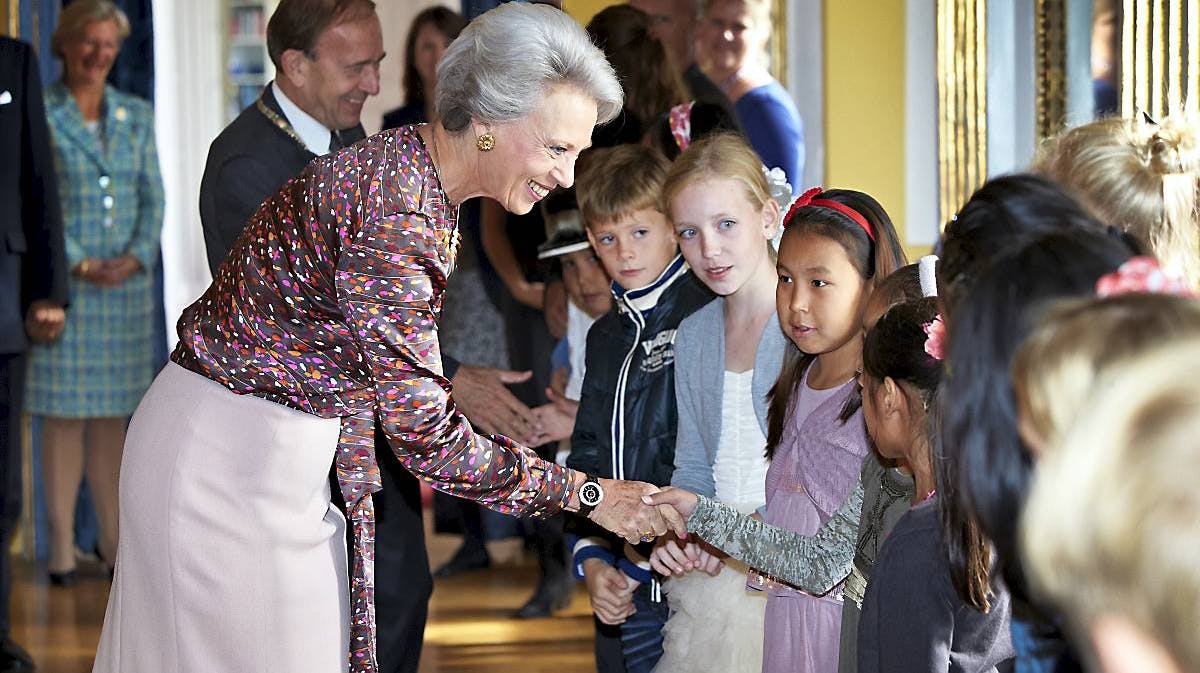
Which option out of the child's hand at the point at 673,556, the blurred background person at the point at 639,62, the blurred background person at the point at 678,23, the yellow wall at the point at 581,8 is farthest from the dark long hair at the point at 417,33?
the child's hand at the point at 673,556

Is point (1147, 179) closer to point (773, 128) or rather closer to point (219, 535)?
point (219, 535)

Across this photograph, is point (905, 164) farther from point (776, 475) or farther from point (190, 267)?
point (190, 267)

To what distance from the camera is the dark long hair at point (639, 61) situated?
11.9 ft

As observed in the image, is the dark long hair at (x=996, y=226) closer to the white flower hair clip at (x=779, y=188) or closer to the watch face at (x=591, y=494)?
the watch face at (x=591, y=494)

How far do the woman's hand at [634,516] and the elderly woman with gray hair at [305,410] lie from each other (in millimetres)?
136

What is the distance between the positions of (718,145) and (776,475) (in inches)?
26.3

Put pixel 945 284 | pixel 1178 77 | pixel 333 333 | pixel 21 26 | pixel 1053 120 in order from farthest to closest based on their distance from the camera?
pixel 21 26, pixel 1053 120, pixel 1178 77, pixel 333 333, pixel 945 284

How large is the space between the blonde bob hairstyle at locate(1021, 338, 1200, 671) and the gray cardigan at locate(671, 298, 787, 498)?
1.53m

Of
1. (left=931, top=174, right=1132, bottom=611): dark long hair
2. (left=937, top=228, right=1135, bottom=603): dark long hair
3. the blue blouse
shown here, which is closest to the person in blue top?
the blue blouse

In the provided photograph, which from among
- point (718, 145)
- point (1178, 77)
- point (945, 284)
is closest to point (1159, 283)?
point (945, 284)

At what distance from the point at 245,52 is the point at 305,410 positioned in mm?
5605

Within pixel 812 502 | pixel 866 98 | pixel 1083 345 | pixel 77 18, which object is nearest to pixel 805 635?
pixel 812 502

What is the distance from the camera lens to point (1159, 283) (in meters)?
1.11

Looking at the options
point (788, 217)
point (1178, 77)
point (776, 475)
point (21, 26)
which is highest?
point (21, 26)
